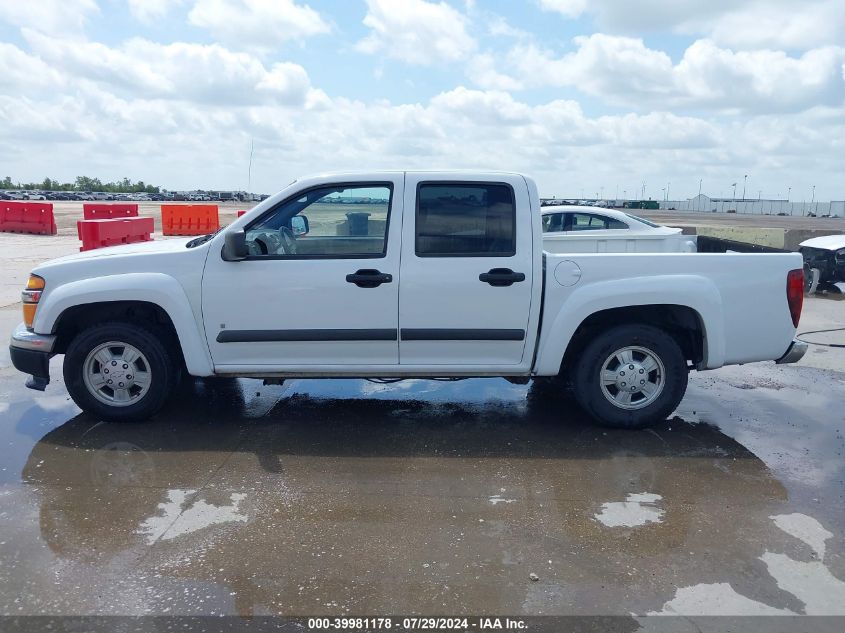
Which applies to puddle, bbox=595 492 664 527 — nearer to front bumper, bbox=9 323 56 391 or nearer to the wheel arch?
the wheel arch

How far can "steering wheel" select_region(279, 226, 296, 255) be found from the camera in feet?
16.4

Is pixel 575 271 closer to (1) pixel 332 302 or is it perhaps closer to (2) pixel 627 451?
(2) pixel 627 451

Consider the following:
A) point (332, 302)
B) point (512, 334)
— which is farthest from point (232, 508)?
point (512, 334)

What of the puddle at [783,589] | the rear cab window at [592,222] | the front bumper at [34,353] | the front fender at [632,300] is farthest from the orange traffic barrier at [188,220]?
the puddle at [783,589]

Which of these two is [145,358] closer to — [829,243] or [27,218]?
[829,243]

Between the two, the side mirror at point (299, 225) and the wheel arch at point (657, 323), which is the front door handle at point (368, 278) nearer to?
the side mirror at point (299, 225)

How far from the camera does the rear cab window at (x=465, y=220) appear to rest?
4.96 meters

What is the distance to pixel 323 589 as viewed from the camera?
3123 mm

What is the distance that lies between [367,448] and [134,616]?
2122 mm

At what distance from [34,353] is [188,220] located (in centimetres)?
1943

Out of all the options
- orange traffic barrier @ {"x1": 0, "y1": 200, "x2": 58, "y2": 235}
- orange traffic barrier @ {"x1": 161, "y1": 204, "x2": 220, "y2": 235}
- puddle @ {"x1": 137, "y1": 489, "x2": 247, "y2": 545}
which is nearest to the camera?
puddle @ {"x1": 137, "y1": 489, "x2": 247, "y2": 545}

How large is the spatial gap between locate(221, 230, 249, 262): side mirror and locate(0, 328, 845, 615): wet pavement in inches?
52.5

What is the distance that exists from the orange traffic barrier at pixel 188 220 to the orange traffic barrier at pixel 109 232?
23.1ft

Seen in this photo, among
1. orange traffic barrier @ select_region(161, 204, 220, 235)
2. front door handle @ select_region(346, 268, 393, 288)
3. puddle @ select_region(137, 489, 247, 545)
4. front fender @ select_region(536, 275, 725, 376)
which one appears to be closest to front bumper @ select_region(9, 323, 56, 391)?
puddle @ select_region(137, 489, 247, 545)
